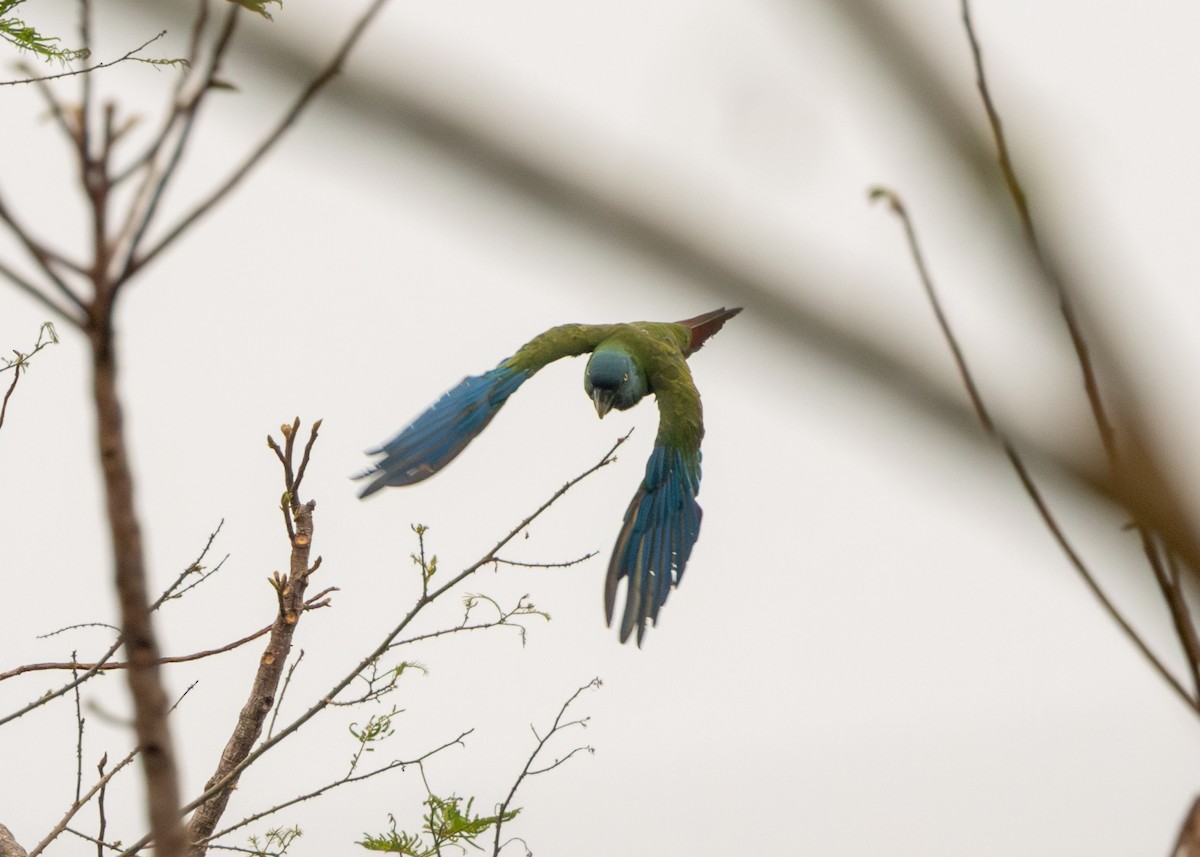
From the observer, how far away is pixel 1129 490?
652mm

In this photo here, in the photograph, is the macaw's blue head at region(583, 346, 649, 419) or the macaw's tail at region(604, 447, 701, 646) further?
the macaw's blue head at region(583, 346, 649, 419)

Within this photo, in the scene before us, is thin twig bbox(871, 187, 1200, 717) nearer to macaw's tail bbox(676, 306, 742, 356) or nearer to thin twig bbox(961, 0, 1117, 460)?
thin twig bbox(961, 0, 1117, 460)

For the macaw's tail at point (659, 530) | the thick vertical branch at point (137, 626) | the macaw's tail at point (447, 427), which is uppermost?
the macaw's tail at point (447, 427)

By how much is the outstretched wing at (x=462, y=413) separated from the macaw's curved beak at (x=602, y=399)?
16.3 inches

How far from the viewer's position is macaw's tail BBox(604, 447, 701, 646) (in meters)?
5.75

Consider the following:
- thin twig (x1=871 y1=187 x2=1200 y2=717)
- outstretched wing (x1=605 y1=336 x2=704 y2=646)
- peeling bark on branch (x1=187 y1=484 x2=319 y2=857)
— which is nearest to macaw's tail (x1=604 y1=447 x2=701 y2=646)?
outstretched wing (x1=605 y1=336 x2=704 y2=646)

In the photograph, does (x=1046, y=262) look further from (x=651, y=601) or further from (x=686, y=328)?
(x=686, y=328)

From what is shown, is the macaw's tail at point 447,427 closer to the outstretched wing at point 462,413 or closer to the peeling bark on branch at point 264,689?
the outstretched wing at point 462,413

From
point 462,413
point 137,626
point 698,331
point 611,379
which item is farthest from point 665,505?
point 137,626

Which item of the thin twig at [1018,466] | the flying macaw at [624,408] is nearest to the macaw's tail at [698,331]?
the flying macaw at [624,408]

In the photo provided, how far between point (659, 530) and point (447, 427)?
3.92ft

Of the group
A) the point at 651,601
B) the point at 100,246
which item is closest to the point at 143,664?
the point at 100,246

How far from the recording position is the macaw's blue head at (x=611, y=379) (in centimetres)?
617

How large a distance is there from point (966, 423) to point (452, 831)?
3.71 metres
